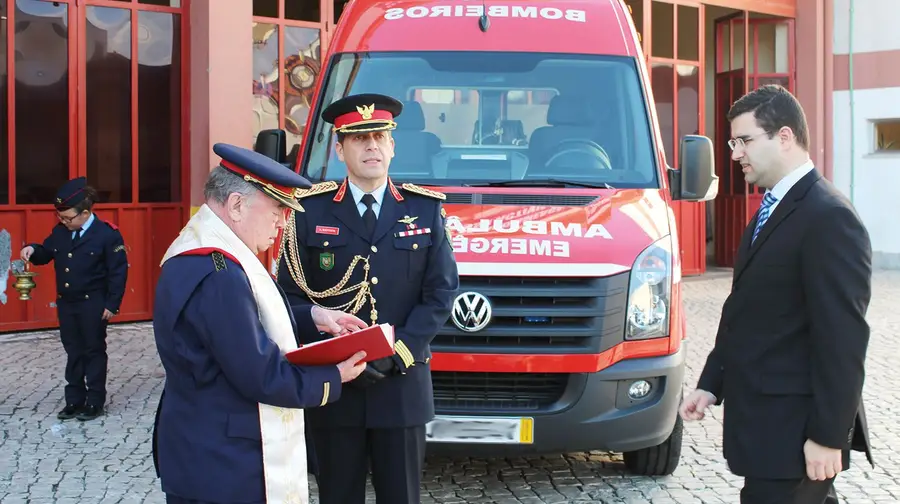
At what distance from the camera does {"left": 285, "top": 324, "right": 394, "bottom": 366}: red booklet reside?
113 inches

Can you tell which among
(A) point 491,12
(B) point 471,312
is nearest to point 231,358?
(B) point 471,312

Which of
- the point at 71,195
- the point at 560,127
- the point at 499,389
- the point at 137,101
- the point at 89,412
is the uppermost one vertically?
the point at 137,101

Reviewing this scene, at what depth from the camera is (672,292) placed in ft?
16.5

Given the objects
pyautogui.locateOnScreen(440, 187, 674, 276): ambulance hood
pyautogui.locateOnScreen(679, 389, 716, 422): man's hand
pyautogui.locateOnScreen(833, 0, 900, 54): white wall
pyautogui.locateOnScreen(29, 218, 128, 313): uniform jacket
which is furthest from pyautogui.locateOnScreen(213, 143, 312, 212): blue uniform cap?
pyautogui.locateOnScreen(833, 0, 900, 54): white wall

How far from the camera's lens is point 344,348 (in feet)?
9.61

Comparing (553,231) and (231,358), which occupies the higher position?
(553,231)

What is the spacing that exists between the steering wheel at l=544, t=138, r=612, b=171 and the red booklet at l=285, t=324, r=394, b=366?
283cm

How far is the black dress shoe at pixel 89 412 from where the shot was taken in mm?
6988

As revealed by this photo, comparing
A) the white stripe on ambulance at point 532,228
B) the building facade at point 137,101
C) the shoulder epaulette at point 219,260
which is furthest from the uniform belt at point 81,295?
the shoulder epaulette at point 219,260

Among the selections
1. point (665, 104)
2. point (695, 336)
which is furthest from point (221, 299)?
point (665, 104)

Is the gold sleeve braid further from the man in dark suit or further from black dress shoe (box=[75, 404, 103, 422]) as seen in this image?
black dress shoe (box=[75, 404, 103, 422])

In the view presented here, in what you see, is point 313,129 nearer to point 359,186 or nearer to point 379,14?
point 379,14

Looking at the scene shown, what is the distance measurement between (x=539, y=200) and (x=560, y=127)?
0.67 m

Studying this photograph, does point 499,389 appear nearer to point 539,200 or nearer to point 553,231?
point 553,231
